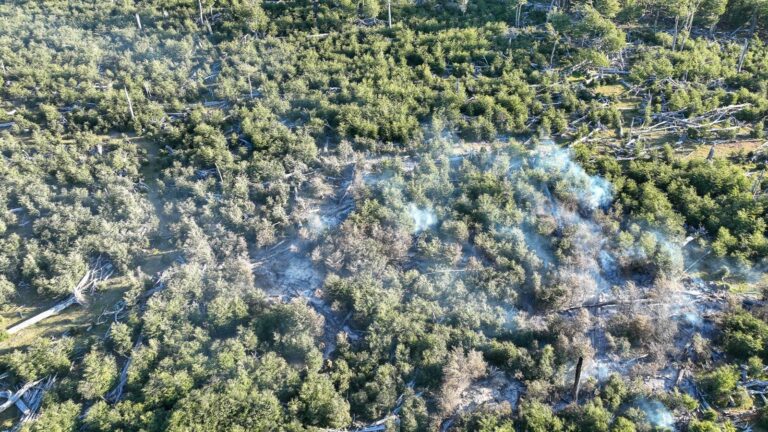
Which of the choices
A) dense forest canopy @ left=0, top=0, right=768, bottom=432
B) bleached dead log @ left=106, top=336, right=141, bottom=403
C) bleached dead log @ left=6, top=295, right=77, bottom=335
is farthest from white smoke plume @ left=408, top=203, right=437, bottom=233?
bleached dead log @ left=6, top=295, right=77, bottom=335

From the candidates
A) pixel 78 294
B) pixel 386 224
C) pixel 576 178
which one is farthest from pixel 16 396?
pixel 576 178

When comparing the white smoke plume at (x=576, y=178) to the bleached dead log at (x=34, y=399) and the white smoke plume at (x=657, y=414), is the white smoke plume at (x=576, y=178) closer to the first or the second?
the white smoke plume at (x=657, y=414)

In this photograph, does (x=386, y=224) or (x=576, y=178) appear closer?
(x=386, y=224)

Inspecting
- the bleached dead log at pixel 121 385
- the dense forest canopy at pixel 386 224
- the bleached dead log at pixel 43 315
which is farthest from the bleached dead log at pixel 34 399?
the bleached dead log at pixel 43 315

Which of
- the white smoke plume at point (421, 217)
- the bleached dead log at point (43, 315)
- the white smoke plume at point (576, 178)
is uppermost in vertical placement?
the white smoke plume at point (576, 178)

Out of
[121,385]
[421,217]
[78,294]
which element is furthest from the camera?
[421,217]

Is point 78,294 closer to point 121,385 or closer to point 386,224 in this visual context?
point 121,385

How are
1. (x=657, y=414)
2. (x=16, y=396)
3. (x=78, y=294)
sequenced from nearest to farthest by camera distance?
(x=657, y=414) → (x=16, y=396) → (x=78, y=294)

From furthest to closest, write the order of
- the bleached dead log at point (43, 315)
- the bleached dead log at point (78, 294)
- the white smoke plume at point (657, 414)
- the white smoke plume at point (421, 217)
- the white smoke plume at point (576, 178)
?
the white smoke plume at point (576, 178)
the white smoke plume at point (421, 217)
the bleached dead log at point (78, 294)
the bleached dead log at point (43, 315)
the white smoke plume at point (657, 414)
